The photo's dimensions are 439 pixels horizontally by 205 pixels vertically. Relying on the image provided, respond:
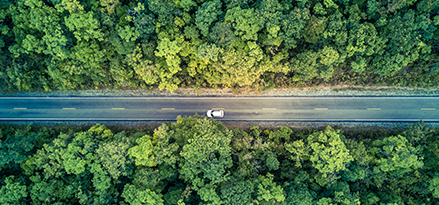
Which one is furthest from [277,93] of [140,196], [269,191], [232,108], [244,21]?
[140,196]

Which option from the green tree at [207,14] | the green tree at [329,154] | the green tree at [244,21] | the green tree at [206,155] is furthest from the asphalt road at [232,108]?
the green tree at [207,14]

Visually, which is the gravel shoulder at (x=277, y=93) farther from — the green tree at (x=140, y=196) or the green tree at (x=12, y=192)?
the green tree at (x=140, y=196)

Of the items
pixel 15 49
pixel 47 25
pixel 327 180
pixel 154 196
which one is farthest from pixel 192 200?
pixel 15 49

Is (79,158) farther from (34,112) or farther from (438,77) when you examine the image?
(438,77)

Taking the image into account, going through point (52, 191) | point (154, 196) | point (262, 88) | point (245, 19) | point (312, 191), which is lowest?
point (52, 191)

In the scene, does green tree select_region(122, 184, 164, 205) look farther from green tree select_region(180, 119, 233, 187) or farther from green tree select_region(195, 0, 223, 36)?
green tree select_region(195, 0, 223, 36)
